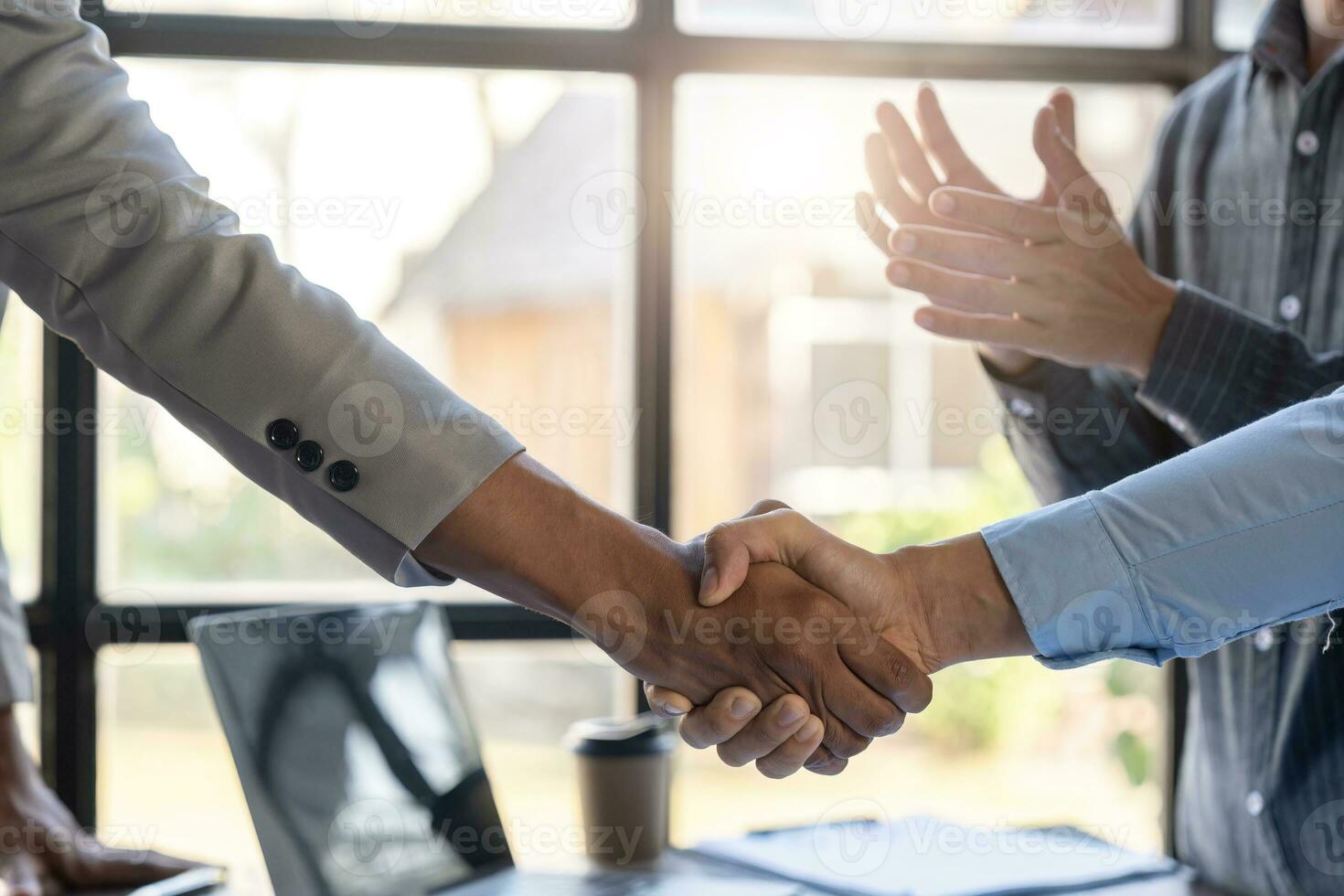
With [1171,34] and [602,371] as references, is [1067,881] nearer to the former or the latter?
[602,371]

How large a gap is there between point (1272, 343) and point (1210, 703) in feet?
1.64

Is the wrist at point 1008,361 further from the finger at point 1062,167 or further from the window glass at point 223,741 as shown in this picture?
the window glass at point 223,741

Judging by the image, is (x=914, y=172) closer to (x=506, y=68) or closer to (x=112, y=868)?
(x=506, y=68)

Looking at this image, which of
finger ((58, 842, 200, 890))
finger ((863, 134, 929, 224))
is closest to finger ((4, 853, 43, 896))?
finger ((58, 842, 200, 890))

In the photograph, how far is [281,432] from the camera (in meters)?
1.05

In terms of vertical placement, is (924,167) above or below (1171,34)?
below

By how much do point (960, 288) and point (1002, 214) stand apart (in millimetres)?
106

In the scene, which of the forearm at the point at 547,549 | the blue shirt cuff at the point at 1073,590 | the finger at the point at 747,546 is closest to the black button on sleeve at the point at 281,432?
the forearm at the point at 547,549

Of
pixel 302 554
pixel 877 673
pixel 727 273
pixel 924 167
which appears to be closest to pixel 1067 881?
pixel 877 673

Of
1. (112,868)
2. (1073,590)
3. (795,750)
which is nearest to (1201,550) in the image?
(1073,590)

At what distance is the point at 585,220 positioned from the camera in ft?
6.61

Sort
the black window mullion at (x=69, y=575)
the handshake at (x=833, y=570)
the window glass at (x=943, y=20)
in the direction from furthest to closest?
the window glass at (x=943, y=20), the black window mullion at (x=69, y=575), the handshake at (x=833, y=570)

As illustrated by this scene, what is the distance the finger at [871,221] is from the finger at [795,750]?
2.05 feet

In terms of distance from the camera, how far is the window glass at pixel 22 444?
1894 mm
